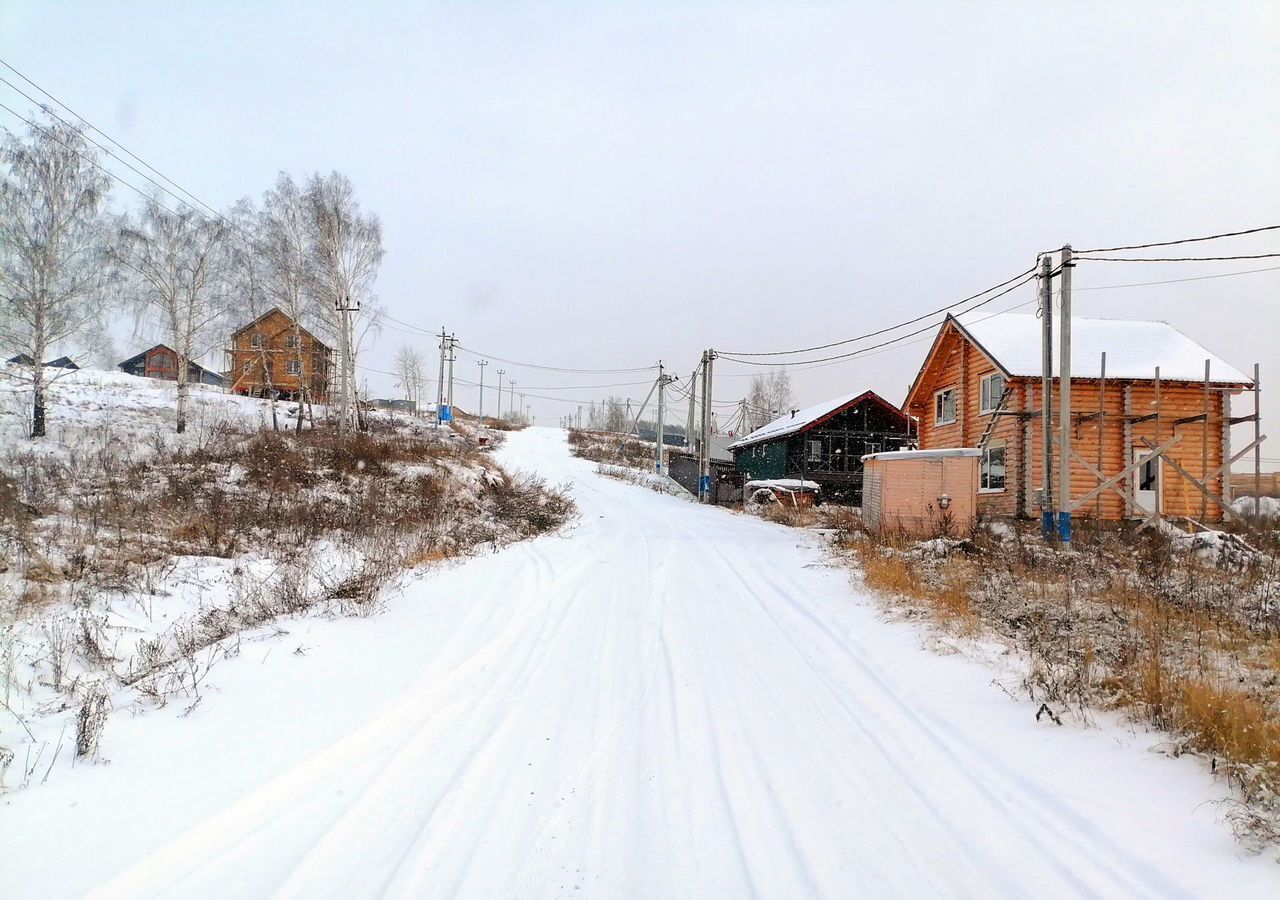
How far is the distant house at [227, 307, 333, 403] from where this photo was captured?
2636 centimetres

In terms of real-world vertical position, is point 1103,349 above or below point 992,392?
above

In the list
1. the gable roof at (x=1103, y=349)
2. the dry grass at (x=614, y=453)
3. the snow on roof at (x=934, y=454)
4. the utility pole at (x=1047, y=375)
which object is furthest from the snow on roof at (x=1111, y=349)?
the dry grass at (x=614, y=453)

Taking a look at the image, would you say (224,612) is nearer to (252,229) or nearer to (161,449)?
(161,449)

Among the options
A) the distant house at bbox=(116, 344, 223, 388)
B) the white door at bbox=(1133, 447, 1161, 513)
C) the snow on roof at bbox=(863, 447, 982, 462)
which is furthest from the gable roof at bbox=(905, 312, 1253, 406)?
the distant house at bbox=(116, 344, 223, 388)

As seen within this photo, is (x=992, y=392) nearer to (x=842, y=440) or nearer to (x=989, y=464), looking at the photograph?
(x=989, y=464)

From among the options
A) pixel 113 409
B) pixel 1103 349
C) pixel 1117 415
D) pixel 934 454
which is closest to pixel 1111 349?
pixel 1103 349

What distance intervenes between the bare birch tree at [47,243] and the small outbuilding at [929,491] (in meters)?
22.9

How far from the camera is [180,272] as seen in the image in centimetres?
2362

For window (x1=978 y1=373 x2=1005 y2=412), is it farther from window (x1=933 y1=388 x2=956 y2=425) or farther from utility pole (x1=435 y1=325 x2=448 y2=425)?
utility pole (x1=435 y1=325 x2=448 y2=425)

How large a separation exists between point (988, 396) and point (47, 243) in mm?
29074

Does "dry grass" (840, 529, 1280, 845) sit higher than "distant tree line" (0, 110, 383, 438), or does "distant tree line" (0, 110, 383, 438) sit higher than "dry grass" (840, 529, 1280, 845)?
"distant tree line" (0, 110, 383, 438)

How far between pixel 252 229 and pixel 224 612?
2476 cm

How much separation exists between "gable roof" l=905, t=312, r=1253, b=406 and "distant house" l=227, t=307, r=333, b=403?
83.5 feet

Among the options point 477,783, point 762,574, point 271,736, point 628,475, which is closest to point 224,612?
point 271,736
